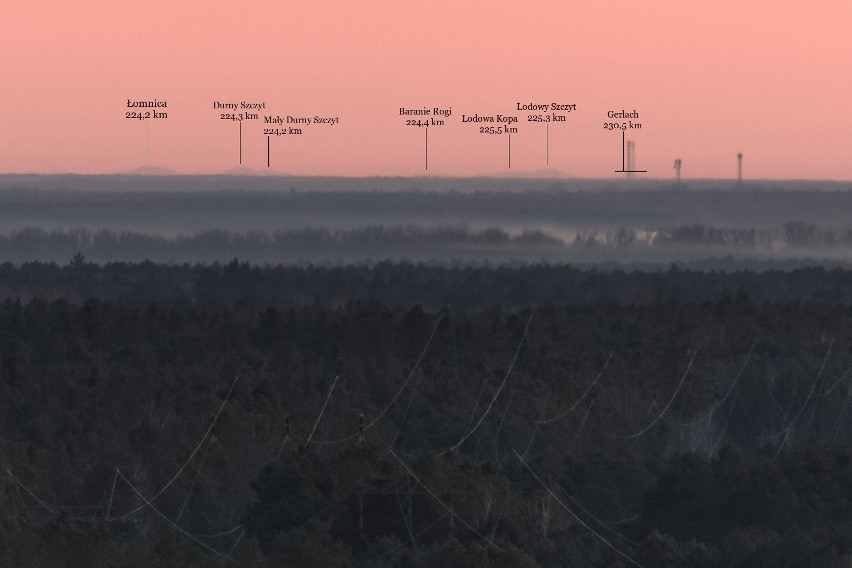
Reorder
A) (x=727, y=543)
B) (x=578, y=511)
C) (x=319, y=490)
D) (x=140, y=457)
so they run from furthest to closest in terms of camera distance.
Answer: (x=140, y=457) < (x=578, y=511) < (x=319, y=490) < (x=727, y=543)

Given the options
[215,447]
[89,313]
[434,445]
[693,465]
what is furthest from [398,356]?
[693,465]

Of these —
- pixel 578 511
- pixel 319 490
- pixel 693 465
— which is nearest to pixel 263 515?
pixel 319 490

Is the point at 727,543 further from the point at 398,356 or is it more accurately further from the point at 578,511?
the point at 398,356

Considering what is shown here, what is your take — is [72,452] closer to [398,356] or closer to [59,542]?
[59,542]

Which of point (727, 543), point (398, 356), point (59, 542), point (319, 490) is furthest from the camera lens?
point (398, 356)

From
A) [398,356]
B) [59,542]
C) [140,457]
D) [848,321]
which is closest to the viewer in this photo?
[59,542]

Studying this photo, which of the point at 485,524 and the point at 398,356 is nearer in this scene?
the point at 485,524
